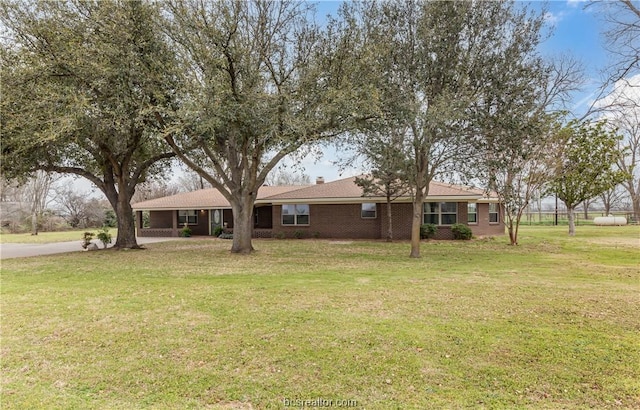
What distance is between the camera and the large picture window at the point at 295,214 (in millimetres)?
23734

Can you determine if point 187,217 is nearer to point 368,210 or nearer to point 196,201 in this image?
point 196,201

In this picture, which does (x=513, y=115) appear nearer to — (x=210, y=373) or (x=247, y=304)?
(x=247, y=304)

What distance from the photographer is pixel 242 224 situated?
1545 cm

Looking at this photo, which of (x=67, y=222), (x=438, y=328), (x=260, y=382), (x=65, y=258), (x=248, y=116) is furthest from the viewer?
(x=67, y=222)

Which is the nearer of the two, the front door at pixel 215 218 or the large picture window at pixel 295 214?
the large picture window at pixel 295 214

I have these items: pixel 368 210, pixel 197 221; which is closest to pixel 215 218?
pixel 197 221

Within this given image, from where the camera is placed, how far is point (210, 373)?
4.07 meters

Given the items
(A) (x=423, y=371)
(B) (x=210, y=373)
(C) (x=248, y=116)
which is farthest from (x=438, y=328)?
(C) (x=248, y=116)

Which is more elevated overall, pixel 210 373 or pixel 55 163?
pixel 55 163

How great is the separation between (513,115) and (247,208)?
1038 centimetres

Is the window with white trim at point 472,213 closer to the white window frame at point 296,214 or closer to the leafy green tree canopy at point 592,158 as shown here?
the leafy green tree canopy at point 592,158

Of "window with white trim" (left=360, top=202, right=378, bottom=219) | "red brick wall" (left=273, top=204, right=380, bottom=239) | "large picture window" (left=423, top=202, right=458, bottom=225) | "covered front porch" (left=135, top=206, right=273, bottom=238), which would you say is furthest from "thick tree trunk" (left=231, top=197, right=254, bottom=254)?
"large picture window" (left=423, top=202, right=458, bottom=225)

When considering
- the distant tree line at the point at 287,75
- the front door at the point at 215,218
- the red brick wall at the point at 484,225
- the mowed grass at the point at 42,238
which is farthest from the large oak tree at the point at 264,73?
the mowed grass at the point at 42,238

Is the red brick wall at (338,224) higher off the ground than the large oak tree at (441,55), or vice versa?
the large oak tree at (441,55)
